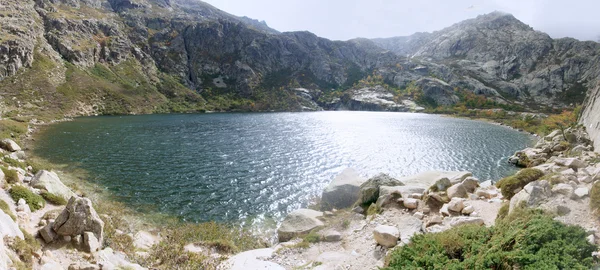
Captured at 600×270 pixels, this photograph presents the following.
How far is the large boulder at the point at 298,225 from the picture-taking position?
19.5 m

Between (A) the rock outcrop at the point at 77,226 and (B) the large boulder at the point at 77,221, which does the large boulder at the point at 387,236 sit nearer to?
(A) the rock outcrop at the point at 77,226

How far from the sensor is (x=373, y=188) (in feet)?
77.4

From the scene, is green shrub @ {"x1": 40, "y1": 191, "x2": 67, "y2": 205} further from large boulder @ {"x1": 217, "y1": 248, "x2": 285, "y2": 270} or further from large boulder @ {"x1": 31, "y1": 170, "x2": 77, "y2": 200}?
large boulder @ {"x1": 217, "y1": 248, "x2": 285, "y2": 270}

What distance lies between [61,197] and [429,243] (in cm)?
2257

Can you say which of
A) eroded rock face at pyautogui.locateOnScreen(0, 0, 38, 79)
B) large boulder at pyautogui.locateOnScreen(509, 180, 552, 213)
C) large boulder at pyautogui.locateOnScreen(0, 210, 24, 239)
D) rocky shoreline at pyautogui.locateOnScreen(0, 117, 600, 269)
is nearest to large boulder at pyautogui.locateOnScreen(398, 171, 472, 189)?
rocky shoreline at pyautogui.locateOnScreen(0, 117, 600, 269)

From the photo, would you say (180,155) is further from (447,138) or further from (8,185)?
(447,138)

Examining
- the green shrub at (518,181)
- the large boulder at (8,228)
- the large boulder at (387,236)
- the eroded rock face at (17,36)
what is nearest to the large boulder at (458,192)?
the green shrub at (518,181)

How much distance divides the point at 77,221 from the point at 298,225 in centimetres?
1332

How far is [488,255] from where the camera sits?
29.8 feet

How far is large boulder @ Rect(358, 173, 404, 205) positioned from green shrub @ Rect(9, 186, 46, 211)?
2253cm

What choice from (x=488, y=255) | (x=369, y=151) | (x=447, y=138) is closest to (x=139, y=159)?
(x=369, y=151)

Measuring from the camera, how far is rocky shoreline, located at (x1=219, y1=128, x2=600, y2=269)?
12.8 m

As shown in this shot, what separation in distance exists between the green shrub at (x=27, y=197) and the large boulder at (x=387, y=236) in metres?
19.3

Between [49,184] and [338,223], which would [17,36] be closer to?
[49,184]
